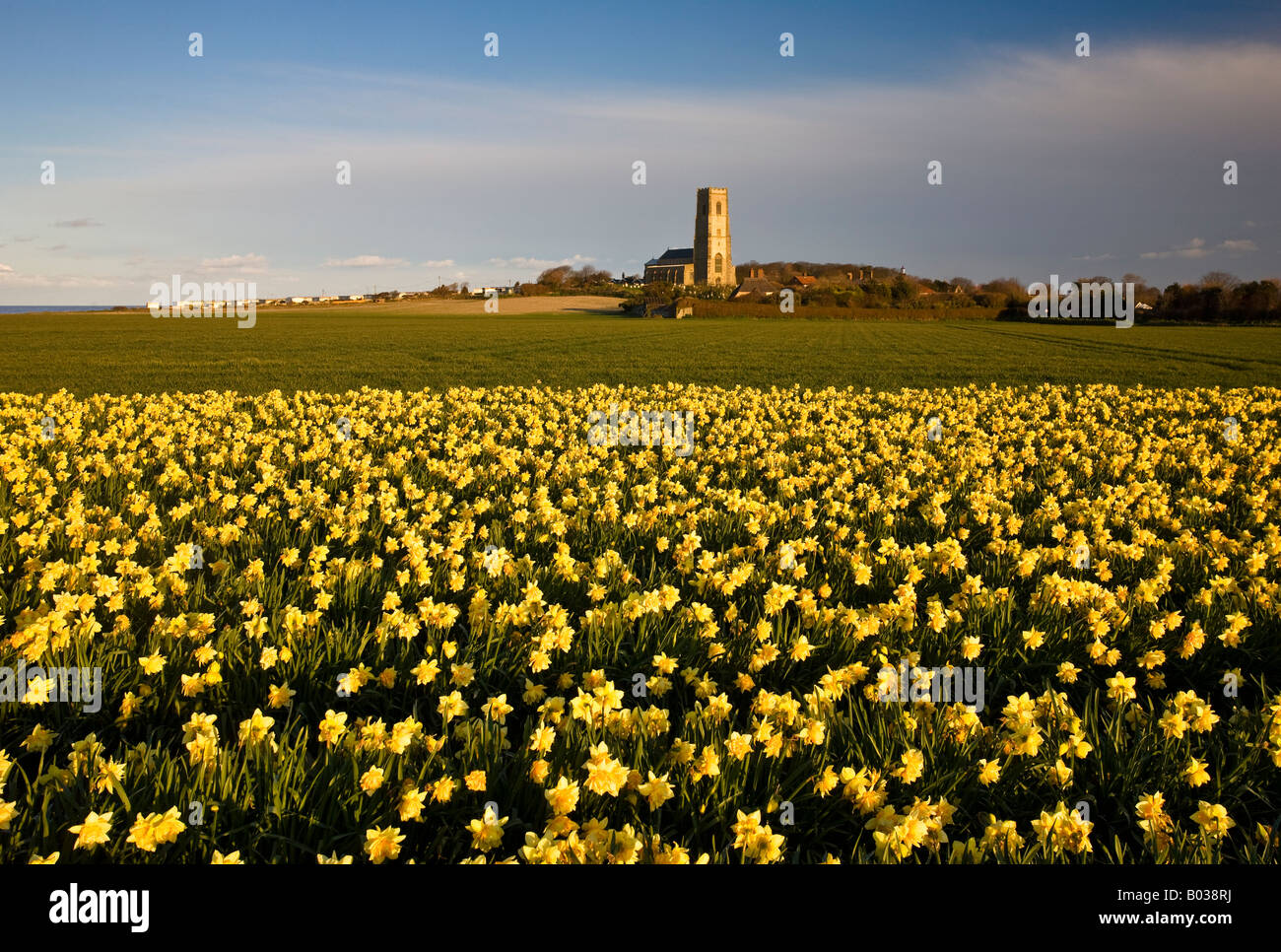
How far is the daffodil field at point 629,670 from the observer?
2883 millimetres

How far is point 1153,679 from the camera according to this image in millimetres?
4164

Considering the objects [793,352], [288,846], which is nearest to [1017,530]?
[288,846]

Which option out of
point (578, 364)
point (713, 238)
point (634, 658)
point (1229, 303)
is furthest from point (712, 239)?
point (634, 658)

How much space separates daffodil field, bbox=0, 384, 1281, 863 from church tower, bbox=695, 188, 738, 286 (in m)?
181

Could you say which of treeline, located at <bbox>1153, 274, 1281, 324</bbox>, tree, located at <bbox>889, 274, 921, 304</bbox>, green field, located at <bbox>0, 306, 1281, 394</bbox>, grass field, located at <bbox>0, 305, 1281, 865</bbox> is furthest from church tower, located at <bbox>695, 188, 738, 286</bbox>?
grass field, located at <bbox>0, 305, 1281, 865</bbox>

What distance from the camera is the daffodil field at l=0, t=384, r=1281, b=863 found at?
2883 millimetres

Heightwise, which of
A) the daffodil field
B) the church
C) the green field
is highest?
the church

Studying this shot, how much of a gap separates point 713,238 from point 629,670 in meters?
192

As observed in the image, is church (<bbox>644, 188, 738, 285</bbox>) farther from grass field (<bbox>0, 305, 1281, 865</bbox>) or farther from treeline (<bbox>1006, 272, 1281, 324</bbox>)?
grass field (<bbox>0, 305, 1281, 865</bbox>)

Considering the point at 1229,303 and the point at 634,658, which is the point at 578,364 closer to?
the point at 634,658

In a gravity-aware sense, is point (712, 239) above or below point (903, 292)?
above

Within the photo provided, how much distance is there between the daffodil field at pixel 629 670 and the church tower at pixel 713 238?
595 feet

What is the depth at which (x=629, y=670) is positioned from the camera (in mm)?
4289
